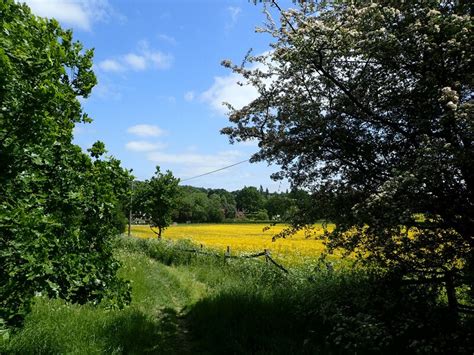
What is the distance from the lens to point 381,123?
5.98 meters

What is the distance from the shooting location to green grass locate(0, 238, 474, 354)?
5.74 metres

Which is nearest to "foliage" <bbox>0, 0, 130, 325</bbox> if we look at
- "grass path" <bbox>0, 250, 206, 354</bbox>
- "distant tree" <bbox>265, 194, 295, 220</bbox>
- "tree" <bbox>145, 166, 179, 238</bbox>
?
"grass path" <bbox>0, 250, 206, 354</bbox>

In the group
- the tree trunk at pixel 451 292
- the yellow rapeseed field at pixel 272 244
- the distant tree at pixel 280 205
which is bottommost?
the yellow rapeseed field at pixel 272 244

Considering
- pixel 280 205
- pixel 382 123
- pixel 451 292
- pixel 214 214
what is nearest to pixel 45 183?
pixel 280 205

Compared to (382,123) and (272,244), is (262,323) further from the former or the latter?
(272,244)

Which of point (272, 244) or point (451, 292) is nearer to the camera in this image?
point (451, 292)

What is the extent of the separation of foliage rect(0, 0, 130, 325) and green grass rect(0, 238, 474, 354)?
161cm

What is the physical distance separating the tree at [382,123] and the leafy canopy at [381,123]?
0.02m

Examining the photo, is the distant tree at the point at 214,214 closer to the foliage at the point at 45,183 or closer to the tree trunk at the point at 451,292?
the tree trunk at the point at 451,292

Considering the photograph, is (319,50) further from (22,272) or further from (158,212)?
(158,212)

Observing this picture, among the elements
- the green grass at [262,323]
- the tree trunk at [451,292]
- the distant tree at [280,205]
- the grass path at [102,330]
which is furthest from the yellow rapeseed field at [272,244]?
the grass path at [102,330]

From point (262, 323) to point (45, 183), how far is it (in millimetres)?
5281

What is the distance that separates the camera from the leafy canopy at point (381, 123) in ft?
15.7

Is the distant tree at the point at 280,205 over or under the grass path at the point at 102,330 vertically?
over
